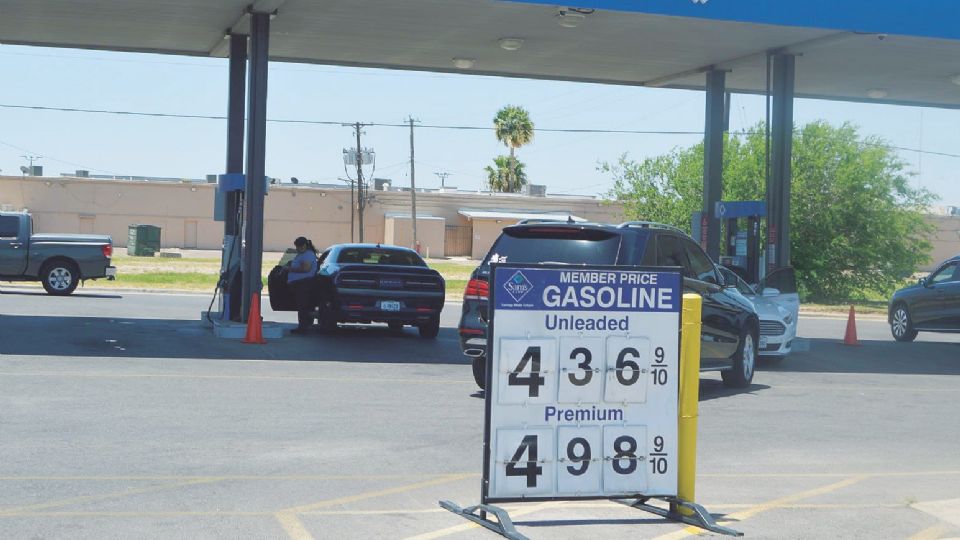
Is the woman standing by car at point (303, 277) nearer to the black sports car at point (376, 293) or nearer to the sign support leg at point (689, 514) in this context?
the black sports car at point (376, 293)

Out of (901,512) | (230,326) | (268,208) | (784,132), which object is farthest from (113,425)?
(268,208)

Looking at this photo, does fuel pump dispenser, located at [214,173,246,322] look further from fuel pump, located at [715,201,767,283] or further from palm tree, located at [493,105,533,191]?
palm tree, located at [493,105,533,191]

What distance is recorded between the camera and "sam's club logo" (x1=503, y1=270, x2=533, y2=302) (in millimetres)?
7324

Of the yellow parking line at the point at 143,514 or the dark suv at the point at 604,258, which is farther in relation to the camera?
the dark suv at the point at 604,258

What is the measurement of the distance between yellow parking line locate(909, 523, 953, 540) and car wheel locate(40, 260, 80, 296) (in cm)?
2488

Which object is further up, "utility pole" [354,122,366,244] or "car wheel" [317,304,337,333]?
"utility pole" [354,122,366,244]

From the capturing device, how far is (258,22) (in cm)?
1923

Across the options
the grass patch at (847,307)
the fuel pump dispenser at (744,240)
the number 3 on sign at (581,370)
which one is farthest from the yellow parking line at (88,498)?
the grass patch at (847,307)

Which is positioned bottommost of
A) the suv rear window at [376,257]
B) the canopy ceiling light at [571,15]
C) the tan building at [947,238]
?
the suv rear window at [376,257]

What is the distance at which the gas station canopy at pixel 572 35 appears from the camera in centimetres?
1784

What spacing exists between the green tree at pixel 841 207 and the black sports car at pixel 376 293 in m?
23.2

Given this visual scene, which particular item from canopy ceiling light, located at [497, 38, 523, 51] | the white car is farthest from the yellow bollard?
canopy ceiling light, located at [497, 38, 523, 51]

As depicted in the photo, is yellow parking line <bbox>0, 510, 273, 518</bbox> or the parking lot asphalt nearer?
yellow parking line <bbox>0, 510, 273, 518</bbox>

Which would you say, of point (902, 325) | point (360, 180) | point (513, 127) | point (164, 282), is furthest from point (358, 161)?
point (902, 325)
